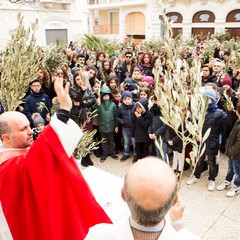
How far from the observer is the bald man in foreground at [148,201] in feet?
4.11

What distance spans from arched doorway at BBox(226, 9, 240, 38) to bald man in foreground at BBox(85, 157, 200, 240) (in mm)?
22516

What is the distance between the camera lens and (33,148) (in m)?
1.95

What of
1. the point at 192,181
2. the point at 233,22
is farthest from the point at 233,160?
the point at 233,22

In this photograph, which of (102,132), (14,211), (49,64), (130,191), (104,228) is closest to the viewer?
(130,191)

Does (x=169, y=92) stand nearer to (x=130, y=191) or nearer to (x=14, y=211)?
(x=130, y=191)

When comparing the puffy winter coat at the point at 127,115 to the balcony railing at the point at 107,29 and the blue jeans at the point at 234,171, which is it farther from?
the balcony railing at the point at 107,29

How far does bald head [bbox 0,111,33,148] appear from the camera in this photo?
2.17 meters

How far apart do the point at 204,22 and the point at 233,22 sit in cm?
206

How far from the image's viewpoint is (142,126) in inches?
207

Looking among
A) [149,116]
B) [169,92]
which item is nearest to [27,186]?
[169,92]

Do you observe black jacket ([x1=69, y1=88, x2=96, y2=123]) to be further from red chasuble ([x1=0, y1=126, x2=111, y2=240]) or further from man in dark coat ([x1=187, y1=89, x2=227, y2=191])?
red chasuble ([x1=0, y1=126, x2=111, y2=240])

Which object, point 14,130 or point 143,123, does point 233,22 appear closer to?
point 143,123

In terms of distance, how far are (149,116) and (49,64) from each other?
337cm

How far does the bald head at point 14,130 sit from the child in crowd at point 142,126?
120 inches
